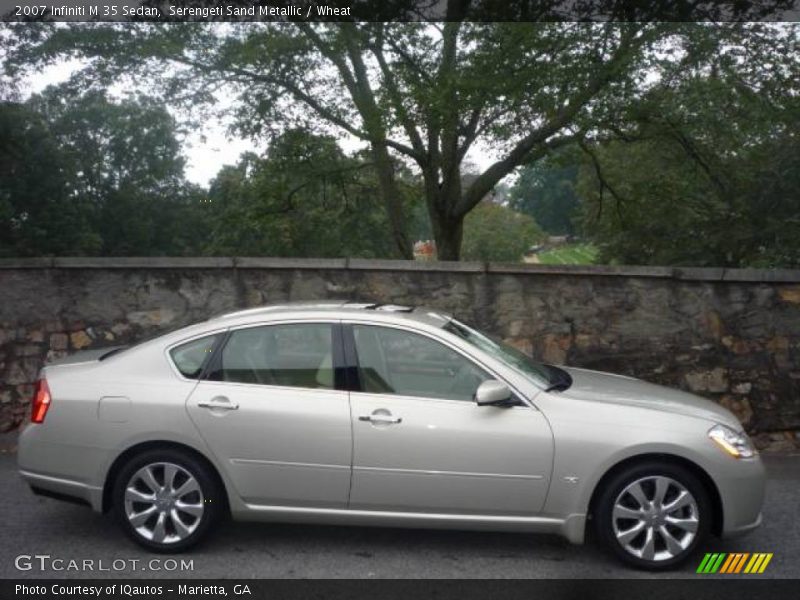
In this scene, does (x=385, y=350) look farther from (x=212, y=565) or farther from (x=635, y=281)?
(x=635, y=281)

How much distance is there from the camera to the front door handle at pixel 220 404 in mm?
4359

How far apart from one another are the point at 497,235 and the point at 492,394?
23526 millimetres

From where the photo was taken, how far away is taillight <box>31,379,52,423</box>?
451 centimetres

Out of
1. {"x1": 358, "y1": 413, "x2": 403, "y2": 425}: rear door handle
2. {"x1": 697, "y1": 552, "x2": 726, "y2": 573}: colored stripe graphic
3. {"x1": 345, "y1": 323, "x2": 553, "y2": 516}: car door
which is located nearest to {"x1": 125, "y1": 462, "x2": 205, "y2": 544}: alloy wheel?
{"x1": 345, "y1": 323, "x2": 553, "y2": 516}: car door

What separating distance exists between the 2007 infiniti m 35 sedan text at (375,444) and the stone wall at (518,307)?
9.36 feet

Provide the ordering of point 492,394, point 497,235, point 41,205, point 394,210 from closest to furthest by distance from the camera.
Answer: point 492,394 → point 394,210 → point 497,235 → point 41,205

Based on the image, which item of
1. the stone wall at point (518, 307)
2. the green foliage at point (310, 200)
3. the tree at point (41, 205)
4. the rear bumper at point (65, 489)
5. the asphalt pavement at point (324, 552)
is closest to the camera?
the asphalt pavement at point (324, 552)

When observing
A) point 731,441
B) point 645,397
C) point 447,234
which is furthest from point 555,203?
point 731,441

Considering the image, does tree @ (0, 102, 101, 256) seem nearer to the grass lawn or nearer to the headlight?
the grass lawn

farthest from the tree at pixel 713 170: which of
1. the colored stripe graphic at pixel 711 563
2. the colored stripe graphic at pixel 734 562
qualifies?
the colored stripe graphic at pixel 711 563

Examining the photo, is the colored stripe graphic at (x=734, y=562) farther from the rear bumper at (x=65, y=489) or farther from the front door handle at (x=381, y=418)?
the rear bumper at (x=65, y=489)

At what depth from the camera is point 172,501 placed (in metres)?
4.35

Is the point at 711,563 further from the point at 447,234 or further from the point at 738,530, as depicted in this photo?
the point at 447,234

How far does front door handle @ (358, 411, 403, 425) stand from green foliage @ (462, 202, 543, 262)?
72.5 ft
